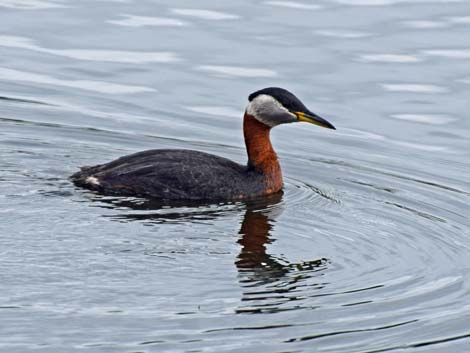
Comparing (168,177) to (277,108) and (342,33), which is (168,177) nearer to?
(277,108)

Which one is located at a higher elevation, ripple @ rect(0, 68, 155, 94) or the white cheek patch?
the white cheek patch

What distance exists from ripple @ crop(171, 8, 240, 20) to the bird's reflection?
23.3 feet

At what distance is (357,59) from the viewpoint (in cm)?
2011

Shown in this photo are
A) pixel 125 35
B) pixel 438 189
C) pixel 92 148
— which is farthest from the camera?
pixel 125 35

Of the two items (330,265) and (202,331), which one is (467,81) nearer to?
(330,265)

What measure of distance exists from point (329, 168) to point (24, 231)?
14.7 feet

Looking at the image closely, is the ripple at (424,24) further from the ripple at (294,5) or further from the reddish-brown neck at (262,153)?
the reddish-brown neck at (262,153)

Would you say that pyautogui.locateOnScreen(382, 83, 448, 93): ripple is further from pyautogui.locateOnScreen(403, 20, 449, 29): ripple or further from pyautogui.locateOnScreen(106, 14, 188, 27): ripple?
pyautogui.locateOnScreen(106, 14, 188, 27): ripple

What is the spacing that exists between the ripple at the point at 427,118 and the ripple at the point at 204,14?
471 cm

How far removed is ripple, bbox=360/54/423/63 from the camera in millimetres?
20125

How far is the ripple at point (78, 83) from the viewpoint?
18719 mm

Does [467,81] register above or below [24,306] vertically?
above

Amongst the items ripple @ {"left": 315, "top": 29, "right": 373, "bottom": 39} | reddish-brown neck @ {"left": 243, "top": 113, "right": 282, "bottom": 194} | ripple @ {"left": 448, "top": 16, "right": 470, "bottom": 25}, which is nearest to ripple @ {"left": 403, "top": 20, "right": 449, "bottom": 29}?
ripple @ {"left": 448, "top": 16, "right": 470, "bottom": 25}

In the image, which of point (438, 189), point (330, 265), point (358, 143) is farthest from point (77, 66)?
point (330, 265)
